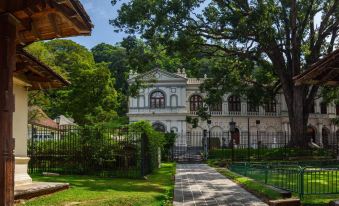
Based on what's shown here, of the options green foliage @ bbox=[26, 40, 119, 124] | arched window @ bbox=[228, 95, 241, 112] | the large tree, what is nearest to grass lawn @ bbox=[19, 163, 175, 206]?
the large tree

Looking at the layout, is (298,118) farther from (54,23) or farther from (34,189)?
(54,23)

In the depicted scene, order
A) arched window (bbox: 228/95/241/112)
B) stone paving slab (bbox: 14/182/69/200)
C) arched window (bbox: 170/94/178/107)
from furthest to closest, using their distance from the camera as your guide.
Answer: arched window (bbox: 228/95/241/112)
arched window (bbox: 170/94/178/107)
stone paving slab (bbox: 14/182/69/200)

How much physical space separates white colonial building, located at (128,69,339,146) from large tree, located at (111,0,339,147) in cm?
2342

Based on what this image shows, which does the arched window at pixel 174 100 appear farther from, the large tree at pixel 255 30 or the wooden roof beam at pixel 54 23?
the wooden roof beam at pixel 54 23

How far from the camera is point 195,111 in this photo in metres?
59.6

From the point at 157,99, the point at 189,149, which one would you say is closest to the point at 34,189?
the point at 189,149

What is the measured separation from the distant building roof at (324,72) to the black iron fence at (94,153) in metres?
9.21

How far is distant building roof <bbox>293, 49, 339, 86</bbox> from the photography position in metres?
10.0

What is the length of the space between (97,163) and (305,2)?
18.0m

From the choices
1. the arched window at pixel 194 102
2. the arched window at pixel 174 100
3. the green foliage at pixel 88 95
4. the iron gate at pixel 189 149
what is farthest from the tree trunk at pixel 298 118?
the arched window at pixel 194 102

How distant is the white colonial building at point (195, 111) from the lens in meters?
57.5

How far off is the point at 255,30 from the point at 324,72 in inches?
610

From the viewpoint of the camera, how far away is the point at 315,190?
41.3 feet

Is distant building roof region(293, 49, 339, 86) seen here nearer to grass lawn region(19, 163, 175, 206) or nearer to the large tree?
grass lawn region(19, 163, 175, 206)
